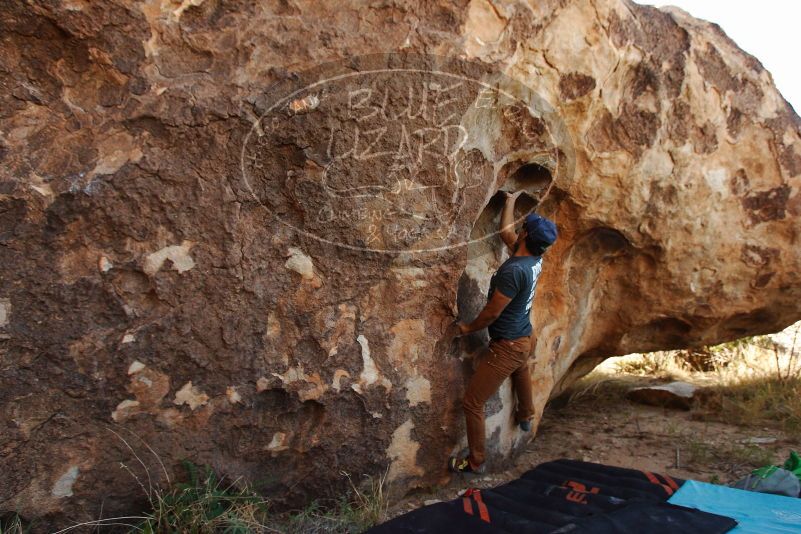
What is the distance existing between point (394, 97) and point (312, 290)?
82cm

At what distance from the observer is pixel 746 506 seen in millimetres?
2768

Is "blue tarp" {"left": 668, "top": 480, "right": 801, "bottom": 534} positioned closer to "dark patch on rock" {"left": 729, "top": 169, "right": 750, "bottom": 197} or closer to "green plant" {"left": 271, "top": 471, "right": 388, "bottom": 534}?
"green plant" {"left": 271, "top": 471, "right": 388, "bottom": 534}

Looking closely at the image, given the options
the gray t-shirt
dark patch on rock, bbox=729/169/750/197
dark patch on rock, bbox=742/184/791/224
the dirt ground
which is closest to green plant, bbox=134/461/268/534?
the dirt ground

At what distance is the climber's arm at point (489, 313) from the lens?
2.85 meters

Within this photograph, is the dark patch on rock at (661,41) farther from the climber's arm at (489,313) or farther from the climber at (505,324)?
the climber's arm at (489,313)

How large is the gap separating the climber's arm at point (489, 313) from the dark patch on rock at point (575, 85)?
38.8 inches

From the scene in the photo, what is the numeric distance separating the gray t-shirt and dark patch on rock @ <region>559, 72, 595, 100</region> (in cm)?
77

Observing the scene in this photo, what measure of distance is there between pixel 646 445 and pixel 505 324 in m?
1.46

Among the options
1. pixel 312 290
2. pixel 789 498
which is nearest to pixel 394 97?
pixel 312 290

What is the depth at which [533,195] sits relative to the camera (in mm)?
3266

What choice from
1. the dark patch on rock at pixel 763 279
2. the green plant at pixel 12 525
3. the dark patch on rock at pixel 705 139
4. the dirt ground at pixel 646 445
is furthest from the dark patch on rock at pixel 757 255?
the green plant at pixel 12 525

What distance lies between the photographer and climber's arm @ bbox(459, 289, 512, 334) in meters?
2.85

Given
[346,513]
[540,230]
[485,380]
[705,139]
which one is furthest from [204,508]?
[705,139]

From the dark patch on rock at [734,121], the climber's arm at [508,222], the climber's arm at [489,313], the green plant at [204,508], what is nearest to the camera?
the green plant at [204,508]
